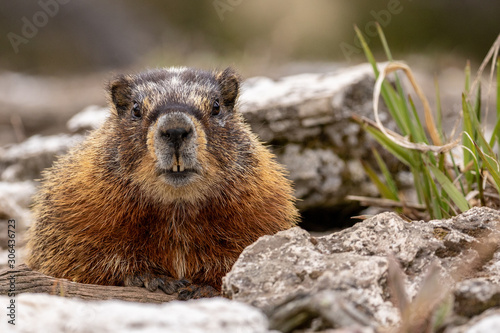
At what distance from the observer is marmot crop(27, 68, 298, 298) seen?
4430 millimetres

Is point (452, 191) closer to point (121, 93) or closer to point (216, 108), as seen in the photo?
point (216, 108)

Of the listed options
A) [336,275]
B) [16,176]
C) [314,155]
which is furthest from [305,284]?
[16,176]

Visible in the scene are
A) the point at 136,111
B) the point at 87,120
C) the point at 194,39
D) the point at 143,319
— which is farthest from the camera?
the point at 194,39

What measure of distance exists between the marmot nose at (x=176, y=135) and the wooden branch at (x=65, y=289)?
1.17 m

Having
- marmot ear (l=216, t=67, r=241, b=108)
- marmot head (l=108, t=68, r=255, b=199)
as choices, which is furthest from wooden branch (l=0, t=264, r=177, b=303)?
marmot ear (l=216, t=67, r=241, b=108)

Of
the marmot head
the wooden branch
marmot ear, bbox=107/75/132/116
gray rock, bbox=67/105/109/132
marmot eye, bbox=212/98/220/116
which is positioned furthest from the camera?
gray rock, bbox=67/105/109/132

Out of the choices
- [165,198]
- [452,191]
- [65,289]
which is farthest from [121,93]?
[452,191]

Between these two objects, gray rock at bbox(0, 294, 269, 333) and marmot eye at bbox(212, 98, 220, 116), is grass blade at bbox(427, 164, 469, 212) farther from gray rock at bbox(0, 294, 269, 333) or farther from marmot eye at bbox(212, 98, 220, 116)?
gray rock at bbox(0, 294, 269, 333)

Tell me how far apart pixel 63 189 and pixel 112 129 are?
72 centimetres

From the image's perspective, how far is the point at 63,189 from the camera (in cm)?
527

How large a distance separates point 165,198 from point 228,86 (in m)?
1.48

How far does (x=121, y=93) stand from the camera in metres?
5.28

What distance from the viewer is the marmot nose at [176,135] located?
13.6 feet

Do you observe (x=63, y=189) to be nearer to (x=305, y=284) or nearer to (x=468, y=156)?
(x=305, y=284)
